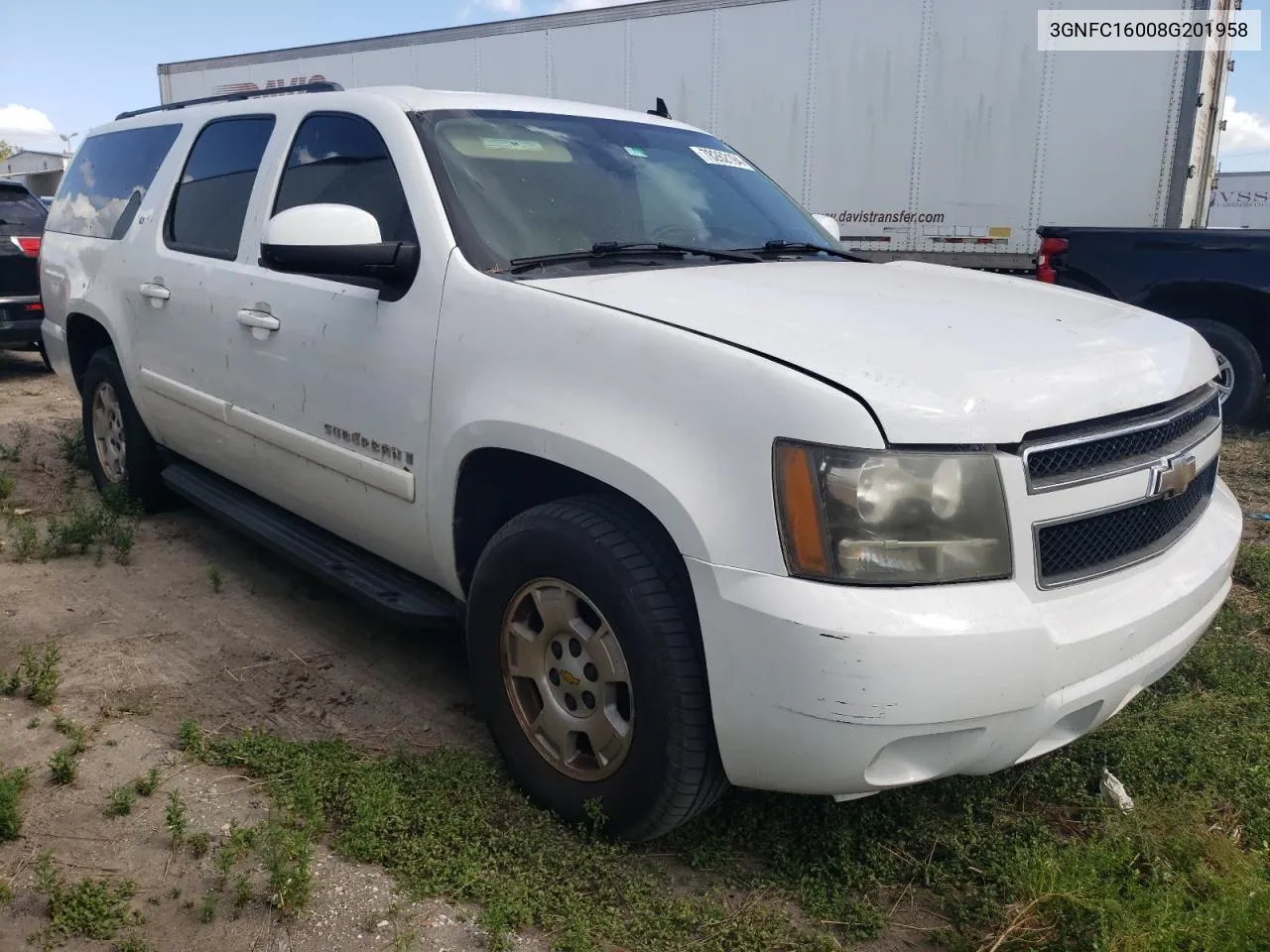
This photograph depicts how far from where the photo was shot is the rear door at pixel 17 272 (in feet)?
28.4

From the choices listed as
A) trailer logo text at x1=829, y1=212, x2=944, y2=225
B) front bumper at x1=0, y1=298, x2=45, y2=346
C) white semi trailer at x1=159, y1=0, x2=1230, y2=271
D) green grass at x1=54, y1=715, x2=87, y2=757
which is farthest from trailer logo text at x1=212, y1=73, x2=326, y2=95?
green grass at x1=54, y1=715, x2=87, y2=757

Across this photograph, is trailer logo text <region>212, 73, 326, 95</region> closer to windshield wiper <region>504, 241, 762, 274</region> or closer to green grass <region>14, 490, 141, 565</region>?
green grass <region>14, 490, 141, 565</region>

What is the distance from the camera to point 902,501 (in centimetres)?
202

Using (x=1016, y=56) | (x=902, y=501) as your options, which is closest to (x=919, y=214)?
(x=1016, y=56)

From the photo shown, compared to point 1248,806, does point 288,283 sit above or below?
above

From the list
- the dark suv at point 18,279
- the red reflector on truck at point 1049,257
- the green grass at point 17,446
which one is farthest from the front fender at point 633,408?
the dark suv at point 18,279

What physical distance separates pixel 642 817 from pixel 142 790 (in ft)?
4.36

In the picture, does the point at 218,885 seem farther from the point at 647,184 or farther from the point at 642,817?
the point at 647,184

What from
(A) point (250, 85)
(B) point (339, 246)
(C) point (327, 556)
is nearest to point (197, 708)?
(C) point (327, 556)

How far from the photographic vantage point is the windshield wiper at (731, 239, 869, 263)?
3346 mm

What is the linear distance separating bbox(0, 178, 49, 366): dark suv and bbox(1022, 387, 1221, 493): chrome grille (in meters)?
8.72

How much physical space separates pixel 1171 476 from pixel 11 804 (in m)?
2.87

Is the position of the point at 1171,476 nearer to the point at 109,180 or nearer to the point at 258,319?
the point at 258,319

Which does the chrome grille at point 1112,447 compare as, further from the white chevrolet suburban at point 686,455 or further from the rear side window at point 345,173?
the rear side window at point 345,173
